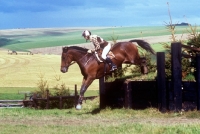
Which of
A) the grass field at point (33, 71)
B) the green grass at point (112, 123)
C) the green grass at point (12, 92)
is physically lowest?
the green grass at point (112, 123)

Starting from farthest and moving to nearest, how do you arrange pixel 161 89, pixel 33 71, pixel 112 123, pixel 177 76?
pixel 33 71 < pixel 161 89 < pixel 177 76 < pixel 112 123

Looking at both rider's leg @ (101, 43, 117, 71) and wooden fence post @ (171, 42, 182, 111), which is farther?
rider's leg @ (101, 43, 117, 71)

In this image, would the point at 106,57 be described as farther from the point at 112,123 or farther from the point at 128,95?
the point at 112,123

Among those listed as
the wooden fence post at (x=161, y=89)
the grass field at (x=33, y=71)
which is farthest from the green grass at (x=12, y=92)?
the wooden fence post at (x=161, y=89)

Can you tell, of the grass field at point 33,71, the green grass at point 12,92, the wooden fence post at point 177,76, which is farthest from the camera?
the grass field at point 33,71

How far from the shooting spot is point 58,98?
102ft

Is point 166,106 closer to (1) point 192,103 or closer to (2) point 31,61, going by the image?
(1) point 192,103

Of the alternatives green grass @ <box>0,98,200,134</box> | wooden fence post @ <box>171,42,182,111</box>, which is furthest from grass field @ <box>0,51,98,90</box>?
wooden fence post @ <box>171,42,182,111</box>

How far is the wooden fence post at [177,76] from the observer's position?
631 inches

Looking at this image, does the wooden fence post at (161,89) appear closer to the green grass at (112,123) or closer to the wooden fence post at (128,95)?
the green grass at (112,123)

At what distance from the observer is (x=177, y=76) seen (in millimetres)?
16047

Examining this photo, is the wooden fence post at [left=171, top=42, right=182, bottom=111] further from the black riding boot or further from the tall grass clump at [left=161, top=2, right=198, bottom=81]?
the black riding boot

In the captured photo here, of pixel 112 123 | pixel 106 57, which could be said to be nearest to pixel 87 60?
pixel 106 57

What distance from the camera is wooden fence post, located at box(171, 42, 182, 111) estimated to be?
52.5 feet
